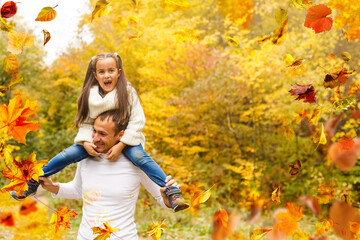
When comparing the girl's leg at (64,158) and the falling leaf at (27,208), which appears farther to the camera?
the falling leaf at (27,208)


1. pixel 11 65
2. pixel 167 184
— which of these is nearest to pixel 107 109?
pixel 167 184

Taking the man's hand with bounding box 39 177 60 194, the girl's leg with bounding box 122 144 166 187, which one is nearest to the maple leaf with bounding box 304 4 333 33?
the girl's leg with bounding box 122 144 166 187

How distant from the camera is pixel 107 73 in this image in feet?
5.74

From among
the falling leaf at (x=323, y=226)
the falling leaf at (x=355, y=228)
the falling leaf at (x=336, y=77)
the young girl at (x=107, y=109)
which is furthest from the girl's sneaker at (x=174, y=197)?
the falling leaf at (x=336, y=77)

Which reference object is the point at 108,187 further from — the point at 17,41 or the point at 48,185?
the point at 17,41

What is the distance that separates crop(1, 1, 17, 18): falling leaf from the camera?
1.04 metres

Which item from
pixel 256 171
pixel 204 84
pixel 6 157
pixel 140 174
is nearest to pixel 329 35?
pixel 204 84

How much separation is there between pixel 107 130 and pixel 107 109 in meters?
0.10

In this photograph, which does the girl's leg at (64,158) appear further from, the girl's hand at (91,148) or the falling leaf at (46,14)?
the falling leaf at (46,14)

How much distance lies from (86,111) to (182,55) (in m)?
6.33

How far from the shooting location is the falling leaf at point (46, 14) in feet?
3.27

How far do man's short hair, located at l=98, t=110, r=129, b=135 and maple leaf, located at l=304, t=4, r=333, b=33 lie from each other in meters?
1.00

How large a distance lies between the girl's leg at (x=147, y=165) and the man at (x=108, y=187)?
0.18 ft

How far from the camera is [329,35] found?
276 inches
